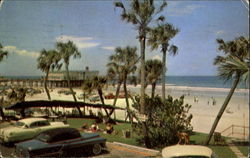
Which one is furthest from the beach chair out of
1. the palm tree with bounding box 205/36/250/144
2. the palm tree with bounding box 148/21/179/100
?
the palm tree with bounding box 148/21/179/100

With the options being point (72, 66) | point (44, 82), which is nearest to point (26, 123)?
point (44, 82)

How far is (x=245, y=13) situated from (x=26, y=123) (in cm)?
435

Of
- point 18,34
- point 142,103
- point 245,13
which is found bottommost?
point 142,103

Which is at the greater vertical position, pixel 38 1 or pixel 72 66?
pixel 38 1

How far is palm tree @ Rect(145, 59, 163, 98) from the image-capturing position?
4973mm

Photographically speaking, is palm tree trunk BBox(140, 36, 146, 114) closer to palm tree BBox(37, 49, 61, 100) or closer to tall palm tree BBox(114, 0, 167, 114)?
tall palm tree BBox(114, 0, 167, 114)

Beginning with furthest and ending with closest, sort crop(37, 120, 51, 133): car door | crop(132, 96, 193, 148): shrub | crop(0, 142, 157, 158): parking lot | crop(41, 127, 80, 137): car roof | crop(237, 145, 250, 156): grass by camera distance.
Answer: crop(237, 145, 250, 156): grass
crop(132, 96, 193, 148): shrub
crop(0, 142, 157, 158): parking lot
crop(37, 120, 51, 133): car door
crop(41, 127, 80, 137): car roof

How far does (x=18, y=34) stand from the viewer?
4797 mm

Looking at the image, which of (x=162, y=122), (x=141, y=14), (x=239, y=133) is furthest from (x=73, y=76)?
(x=239, y=133)

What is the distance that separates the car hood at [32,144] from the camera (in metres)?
4.37

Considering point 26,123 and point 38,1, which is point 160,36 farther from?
point 26,123

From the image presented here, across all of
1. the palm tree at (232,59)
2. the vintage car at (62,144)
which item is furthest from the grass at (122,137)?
the palm tree at (232,59)

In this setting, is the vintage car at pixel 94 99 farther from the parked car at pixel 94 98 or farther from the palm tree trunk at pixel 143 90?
the palm tree trunk at pixel 143 90

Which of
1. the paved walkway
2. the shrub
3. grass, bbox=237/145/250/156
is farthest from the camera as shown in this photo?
grass, bbox=237/145/250/156
